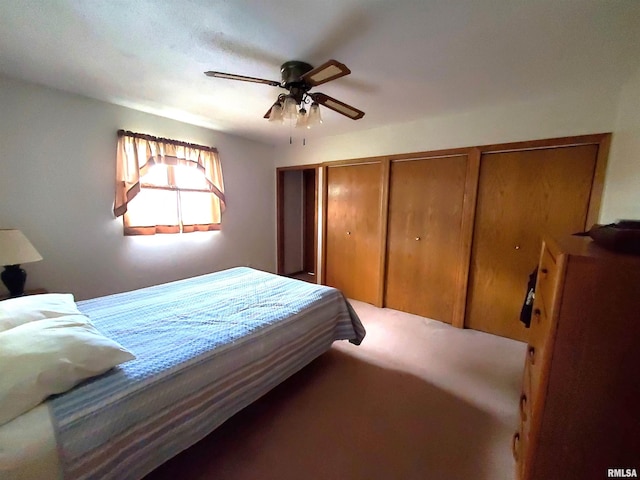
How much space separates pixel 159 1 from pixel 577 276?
2.08 metres

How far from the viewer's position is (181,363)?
45.2 inches

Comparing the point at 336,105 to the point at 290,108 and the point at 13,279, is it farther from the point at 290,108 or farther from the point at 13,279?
the point at 13,279

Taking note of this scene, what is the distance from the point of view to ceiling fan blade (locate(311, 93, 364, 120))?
1.70m

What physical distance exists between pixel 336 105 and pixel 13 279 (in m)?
2.80

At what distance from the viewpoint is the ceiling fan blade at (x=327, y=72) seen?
125cm

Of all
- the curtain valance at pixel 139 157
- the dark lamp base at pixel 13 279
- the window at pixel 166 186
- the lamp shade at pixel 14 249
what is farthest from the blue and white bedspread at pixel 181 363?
the curtain valance at pixel 139 157

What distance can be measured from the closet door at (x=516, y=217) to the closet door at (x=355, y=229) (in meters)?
1.12

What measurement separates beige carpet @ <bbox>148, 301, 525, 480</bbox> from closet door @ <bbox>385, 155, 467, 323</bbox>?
0.73 meters

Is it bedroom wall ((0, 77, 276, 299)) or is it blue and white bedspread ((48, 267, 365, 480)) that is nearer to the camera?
blue and white bedspread ((48, 267, 365, 480))

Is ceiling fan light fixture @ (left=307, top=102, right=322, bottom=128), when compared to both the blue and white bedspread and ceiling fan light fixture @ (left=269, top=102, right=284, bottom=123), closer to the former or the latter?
ceiling fan light fixture @ (left=269, top=102, right=284, bottom=123)

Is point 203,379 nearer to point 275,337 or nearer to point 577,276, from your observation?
point 275,337

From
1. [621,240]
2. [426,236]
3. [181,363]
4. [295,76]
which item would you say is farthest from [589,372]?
[426,236]

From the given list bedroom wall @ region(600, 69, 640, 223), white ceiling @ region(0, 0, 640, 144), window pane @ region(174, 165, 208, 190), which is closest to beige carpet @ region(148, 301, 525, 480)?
bedroom wall @ region(600, 69, 640, 223)

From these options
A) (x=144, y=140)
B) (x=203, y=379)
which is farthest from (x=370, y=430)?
(x=144, y=140)
